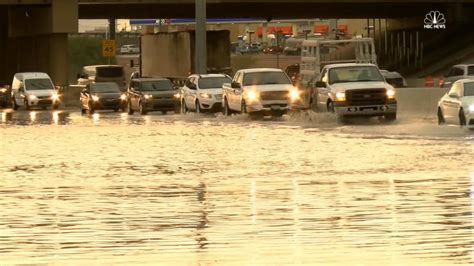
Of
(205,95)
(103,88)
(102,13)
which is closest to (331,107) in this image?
(205,95)

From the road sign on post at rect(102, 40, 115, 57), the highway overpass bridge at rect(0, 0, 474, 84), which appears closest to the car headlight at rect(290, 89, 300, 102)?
the highway overpass bridge at rect(0, 0, 474, 84)

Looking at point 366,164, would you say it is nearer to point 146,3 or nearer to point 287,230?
point 287,230

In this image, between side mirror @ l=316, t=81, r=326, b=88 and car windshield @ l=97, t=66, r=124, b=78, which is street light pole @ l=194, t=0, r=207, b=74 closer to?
side mirror @ l=316, t=81, r=326, b=88

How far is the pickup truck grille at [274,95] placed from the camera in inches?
1848

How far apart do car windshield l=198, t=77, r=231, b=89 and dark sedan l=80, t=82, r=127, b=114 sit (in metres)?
8.11

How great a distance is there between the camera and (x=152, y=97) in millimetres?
56719

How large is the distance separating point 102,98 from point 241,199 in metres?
42.3

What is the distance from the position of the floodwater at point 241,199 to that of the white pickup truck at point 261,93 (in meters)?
10.4

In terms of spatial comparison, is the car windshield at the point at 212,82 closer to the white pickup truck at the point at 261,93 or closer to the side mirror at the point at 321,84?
the white pickup truck at the point at 261,93

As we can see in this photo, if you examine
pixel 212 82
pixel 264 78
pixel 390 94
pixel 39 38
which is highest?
pixel 39 38

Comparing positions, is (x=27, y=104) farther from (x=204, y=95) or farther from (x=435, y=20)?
(x=435, y=20)

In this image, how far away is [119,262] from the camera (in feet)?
41.8

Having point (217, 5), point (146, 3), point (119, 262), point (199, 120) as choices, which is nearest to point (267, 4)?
point (217, 5)

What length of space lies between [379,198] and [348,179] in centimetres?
326
